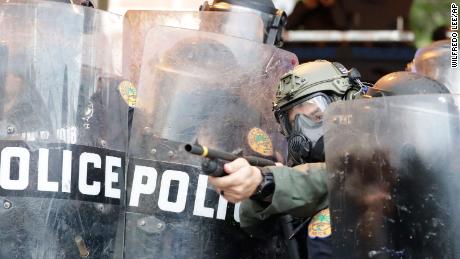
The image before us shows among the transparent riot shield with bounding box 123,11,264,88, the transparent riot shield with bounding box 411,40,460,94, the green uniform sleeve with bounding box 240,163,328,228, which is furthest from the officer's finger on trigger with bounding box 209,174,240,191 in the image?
the transparent riot shield with bounding box 411,40,460,94

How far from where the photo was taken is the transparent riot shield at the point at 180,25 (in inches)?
150

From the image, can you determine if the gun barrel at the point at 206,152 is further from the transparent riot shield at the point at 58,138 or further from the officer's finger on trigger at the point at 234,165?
the transparent riot shield at the point at 58,138

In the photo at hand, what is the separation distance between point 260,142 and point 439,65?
43.3 inches

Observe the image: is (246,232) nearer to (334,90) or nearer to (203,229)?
(203,229)

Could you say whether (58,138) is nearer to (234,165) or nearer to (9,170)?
(9,170)

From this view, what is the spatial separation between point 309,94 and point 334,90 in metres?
0.10

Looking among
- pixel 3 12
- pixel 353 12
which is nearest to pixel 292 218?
pixel 3 12

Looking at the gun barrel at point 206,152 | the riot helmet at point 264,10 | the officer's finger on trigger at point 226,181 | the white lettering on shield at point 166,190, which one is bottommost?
the white lettering on shield at point 166,190

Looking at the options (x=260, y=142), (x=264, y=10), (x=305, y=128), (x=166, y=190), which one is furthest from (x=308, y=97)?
(x=264, y=10)

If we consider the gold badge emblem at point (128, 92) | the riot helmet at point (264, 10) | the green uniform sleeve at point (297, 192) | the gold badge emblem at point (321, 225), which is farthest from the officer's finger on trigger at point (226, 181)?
the riot helmet at point (264, 10)

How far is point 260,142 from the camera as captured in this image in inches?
145

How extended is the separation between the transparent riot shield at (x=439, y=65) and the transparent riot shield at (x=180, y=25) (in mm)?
847

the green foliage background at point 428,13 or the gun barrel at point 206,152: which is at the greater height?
the green foliage background at point 428,13

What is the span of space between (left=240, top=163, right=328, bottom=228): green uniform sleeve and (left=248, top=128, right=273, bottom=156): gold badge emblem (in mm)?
459
